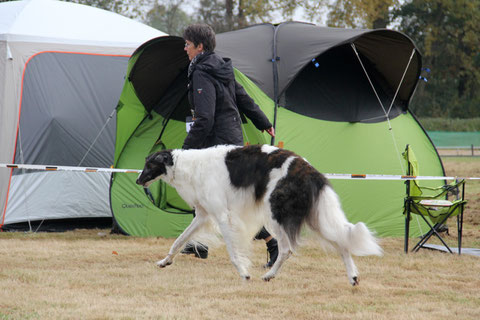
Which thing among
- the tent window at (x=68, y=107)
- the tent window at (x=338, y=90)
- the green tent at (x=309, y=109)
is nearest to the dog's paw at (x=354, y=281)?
the green tent at (x=309, y=109)

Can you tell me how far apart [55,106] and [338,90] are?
3.68 meters

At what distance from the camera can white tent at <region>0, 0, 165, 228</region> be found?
815cm

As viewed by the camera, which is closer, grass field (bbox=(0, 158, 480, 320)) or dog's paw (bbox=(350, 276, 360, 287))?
grass field (bbox=(0, 158, 480, 320))

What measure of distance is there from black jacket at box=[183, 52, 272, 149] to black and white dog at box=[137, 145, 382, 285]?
218 millimetres

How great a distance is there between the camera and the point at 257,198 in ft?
16.4

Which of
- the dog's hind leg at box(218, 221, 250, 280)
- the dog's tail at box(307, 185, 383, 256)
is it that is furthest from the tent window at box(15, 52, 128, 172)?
the dog's tail at box(307, 185, 383, 256)

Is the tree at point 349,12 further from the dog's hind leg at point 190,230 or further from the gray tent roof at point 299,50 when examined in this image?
the dog's hind leg at point 190,230

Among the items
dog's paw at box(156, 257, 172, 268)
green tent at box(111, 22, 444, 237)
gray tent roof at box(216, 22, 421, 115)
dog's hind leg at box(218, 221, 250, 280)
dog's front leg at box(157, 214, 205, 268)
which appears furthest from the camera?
green tent at box(111, 22, 444, 237)

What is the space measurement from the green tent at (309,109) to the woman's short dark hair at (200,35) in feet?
5.69

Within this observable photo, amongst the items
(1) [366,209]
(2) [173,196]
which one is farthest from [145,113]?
(1) [366,209]

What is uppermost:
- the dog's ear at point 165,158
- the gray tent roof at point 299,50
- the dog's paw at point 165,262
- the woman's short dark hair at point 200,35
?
the woman's short dark hair at point 200,35

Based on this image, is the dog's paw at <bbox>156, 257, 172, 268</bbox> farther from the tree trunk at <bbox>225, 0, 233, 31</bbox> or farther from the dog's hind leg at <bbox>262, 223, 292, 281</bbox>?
the tree trunk at <bbox>225, 0, 233, 31</bbox>

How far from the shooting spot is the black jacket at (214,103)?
17.5 ft

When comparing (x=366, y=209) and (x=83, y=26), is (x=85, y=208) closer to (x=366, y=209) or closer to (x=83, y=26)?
(x=83, y=26)
